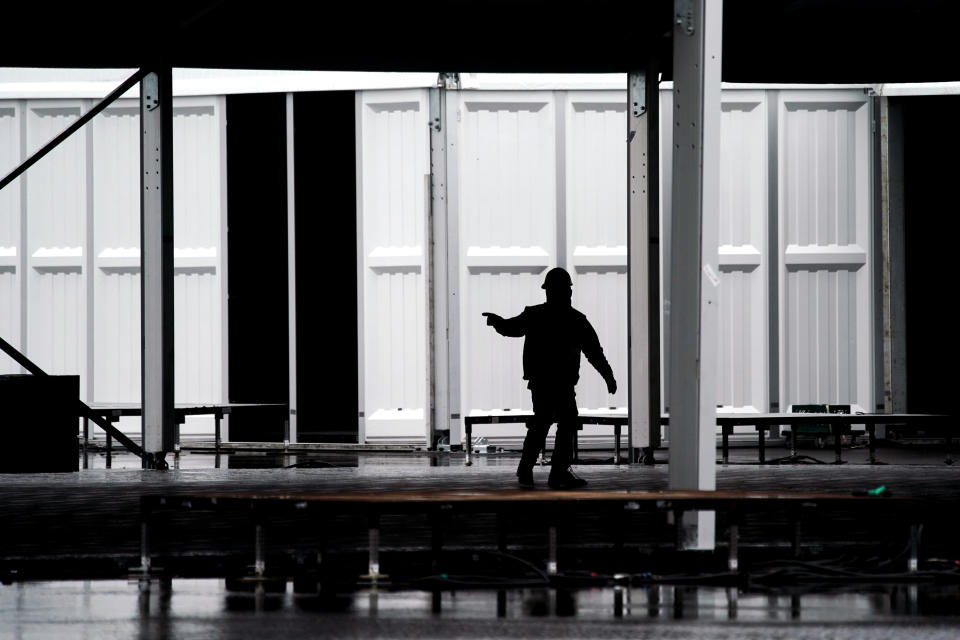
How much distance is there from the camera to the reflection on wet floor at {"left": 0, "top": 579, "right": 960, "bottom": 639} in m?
7.08

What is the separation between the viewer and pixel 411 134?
17984mm

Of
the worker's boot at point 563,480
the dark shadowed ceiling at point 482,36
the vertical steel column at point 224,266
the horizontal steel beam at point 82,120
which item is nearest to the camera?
the worker's boot at point 563,480

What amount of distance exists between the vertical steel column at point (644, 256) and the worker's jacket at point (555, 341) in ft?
9.00

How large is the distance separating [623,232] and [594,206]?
47 cm

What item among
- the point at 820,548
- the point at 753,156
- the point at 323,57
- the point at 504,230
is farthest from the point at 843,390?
the point at 820,548

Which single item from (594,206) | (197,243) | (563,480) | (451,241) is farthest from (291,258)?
(563,480)

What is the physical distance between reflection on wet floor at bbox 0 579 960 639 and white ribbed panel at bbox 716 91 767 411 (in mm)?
9687

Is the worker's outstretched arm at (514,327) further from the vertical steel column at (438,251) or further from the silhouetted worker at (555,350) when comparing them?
the vertical steel column at (438,251)

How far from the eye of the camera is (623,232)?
17953 mm

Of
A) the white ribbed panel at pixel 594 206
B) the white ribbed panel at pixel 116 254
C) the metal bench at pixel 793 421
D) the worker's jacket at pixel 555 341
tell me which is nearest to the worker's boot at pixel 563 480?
the worker's jacket at pixel 555 341

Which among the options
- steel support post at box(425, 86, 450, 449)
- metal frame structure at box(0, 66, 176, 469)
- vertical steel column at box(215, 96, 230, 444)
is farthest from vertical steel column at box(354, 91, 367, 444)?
metal frame structure at box(0, 66, 176, 469)

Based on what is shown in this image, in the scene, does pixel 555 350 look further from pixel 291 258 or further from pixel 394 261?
pixel 291 258

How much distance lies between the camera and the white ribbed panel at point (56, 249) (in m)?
18.7

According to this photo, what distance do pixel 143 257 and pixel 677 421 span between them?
732cm
